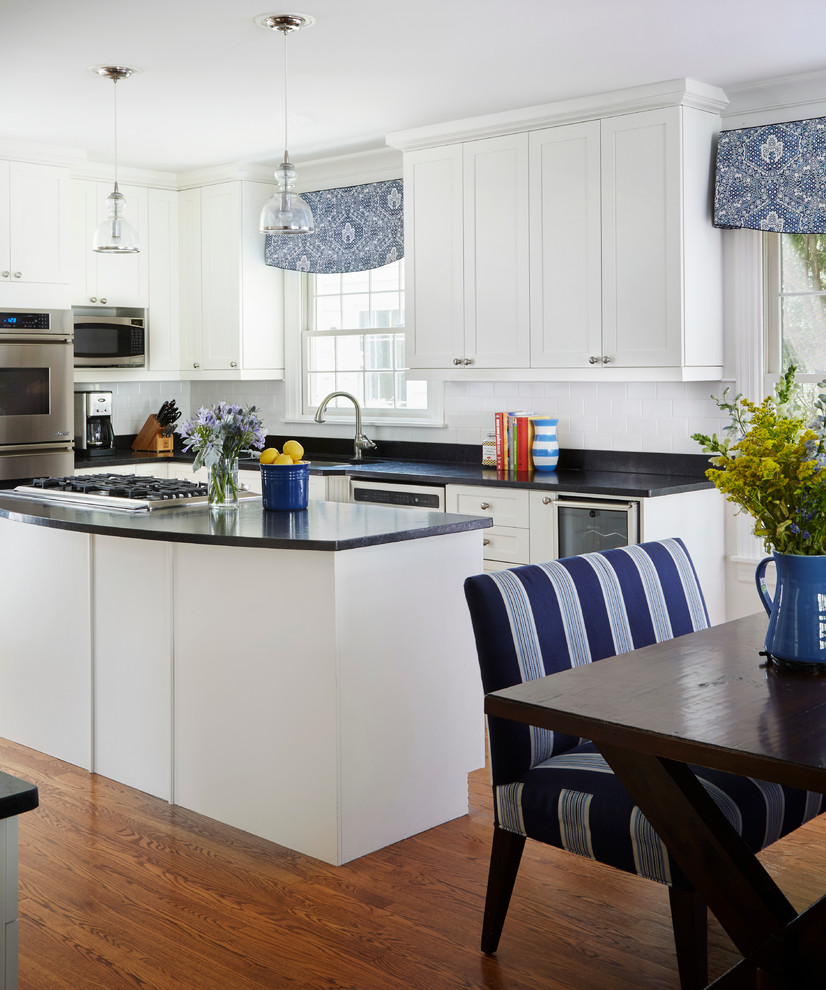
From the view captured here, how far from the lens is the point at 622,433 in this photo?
4.98 m

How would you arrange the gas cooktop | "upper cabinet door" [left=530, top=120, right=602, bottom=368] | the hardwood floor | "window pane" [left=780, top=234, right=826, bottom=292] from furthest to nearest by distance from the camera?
"upper cabinet door" [left=530, top=120, right=602, bottom=368]
"window pane" [left=780, top=234, right=826, bottom=292]
the gas cooktop
the hardwood floor

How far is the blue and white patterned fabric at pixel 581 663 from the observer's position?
2.12 m

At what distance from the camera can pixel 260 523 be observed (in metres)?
3.31

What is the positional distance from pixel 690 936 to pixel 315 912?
97 cm

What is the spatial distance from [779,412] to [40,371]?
4.51 m

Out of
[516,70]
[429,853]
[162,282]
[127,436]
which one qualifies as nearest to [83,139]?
[162,282]

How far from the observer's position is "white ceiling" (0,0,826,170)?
3531mm

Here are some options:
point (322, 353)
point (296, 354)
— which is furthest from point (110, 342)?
point (322, 353)

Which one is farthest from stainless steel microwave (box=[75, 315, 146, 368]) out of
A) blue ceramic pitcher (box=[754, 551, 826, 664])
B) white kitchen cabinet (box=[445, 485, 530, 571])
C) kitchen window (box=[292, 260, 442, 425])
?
blue ceramic pitcher (box=[754, 551, 826, 664])

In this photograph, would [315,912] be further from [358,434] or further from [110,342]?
[110,342]

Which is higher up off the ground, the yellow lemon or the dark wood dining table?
the yellow lemon

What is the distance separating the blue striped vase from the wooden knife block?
243 centimetres

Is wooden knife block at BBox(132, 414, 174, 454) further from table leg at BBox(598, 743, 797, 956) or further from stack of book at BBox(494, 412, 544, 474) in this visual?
table leg at BBox(598, 743, 797, 956)

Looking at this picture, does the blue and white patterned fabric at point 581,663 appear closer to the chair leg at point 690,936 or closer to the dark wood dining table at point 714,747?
the chair leg at point 690,936
